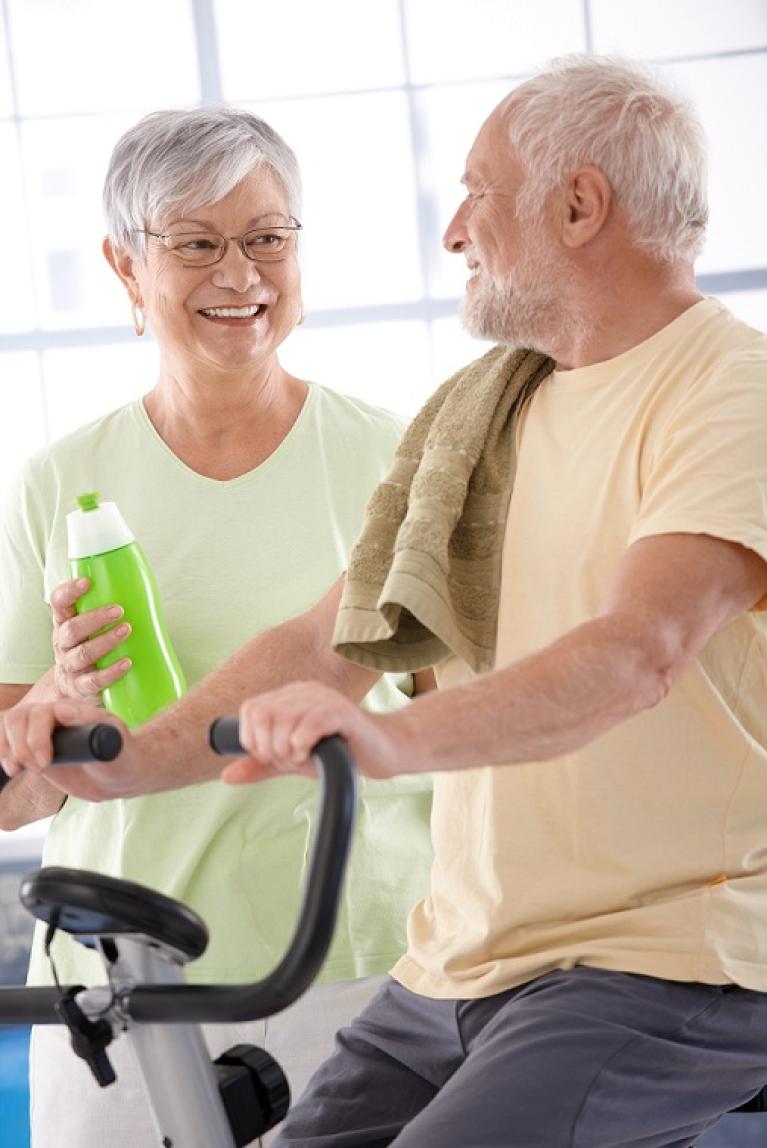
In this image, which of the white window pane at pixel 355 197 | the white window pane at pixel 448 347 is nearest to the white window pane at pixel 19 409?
the white window pane at pixel 355 197

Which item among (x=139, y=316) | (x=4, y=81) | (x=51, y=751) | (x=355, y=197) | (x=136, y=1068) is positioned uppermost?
(x=4, y=81)

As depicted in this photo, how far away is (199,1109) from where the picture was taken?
3.84 feet

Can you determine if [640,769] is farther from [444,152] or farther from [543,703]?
[444,152]

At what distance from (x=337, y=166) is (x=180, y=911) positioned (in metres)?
3.25

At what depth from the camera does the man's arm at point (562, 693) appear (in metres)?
1.06

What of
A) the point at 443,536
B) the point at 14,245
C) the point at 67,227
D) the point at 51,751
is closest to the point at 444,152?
the point at 67,227

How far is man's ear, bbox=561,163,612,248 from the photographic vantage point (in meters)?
1.55

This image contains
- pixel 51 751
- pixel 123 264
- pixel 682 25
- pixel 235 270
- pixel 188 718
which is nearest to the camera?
pixel 51 751

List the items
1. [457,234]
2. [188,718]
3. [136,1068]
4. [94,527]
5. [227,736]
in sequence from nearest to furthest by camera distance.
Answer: [227,736]
[188,718]
[457,234]
[94,527]
[136,1068]

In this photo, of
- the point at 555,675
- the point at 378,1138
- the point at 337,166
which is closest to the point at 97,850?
the point at 378,1138

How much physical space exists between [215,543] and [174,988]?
3.15 feet

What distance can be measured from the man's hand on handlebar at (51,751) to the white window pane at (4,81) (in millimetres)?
3080

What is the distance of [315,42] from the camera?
402 cm

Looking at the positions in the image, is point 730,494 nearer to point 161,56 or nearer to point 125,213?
point 125,213
